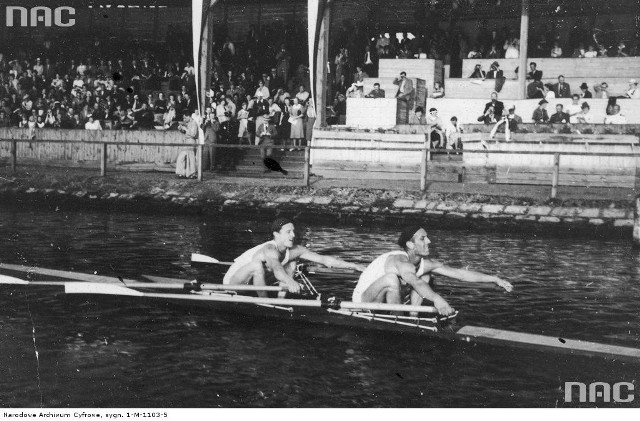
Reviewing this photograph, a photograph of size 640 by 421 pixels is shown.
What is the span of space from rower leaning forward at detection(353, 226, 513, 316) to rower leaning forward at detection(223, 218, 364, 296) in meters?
0.80

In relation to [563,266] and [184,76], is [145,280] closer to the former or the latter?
[563,266]

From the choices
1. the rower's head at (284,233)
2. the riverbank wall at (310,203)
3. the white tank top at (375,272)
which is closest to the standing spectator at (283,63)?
Answer: the riverbank wall at (310,203)

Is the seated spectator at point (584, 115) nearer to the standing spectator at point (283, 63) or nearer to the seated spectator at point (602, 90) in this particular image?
the seated spectator at point (602, 90)

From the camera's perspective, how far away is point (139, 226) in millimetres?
18500

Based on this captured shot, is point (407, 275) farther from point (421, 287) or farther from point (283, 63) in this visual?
point (283, 63)

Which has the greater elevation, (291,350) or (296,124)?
(296,124)

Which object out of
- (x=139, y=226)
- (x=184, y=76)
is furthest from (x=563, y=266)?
(x=184, y=76)

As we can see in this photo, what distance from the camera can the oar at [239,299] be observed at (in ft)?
30.1

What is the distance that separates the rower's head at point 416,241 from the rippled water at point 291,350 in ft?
3.13

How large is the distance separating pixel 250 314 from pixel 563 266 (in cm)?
610

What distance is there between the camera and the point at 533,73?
2442 cm

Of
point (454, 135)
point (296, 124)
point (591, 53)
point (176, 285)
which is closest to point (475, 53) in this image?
point (591, 53)

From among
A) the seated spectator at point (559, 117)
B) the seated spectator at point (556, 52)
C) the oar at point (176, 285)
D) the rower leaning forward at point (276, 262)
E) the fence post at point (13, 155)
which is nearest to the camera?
the rower leaning forward at point (276, 262)

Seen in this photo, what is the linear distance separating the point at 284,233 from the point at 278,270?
1.49ft
